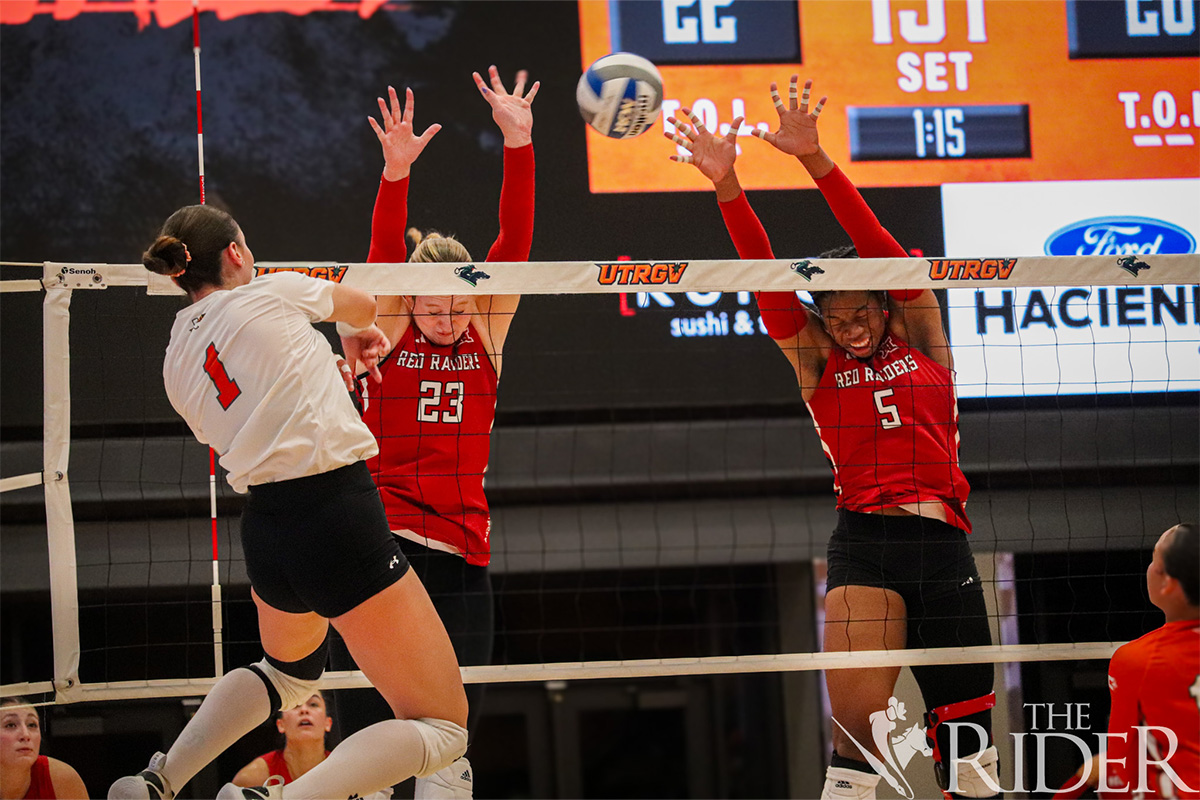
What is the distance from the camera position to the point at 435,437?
141 inches

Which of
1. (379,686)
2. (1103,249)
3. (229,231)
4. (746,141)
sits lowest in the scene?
(379,686)

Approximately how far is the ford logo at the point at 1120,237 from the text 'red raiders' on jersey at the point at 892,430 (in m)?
2.24

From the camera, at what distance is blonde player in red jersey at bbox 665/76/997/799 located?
138 inches

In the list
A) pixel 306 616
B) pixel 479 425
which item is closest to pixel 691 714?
pixel 479 425

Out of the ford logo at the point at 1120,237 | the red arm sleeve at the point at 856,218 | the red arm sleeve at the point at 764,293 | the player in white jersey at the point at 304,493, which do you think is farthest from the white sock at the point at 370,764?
the ford logo at the point at 1120,237

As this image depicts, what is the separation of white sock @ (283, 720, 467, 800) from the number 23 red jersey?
998mm

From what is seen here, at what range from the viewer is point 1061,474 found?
5.58m

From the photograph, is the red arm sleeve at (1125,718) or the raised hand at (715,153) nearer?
the red arm sleeve at (1125,718)

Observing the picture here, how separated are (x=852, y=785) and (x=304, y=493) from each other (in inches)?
74.3

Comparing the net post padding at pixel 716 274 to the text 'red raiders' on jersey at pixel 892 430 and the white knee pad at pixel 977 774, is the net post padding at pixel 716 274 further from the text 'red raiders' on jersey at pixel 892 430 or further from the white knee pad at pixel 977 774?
the white knee pad at pixel 977 774

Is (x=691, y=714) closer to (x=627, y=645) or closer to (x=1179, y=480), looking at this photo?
(x=627, y=645)

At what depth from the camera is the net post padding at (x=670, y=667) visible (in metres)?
3.49

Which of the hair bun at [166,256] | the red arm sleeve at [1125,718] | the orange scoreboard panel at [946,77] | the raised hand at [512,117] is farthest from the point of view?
the orange scoreboard panel at [946,77]

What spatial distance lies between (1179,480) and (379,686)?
4474 millimetres
